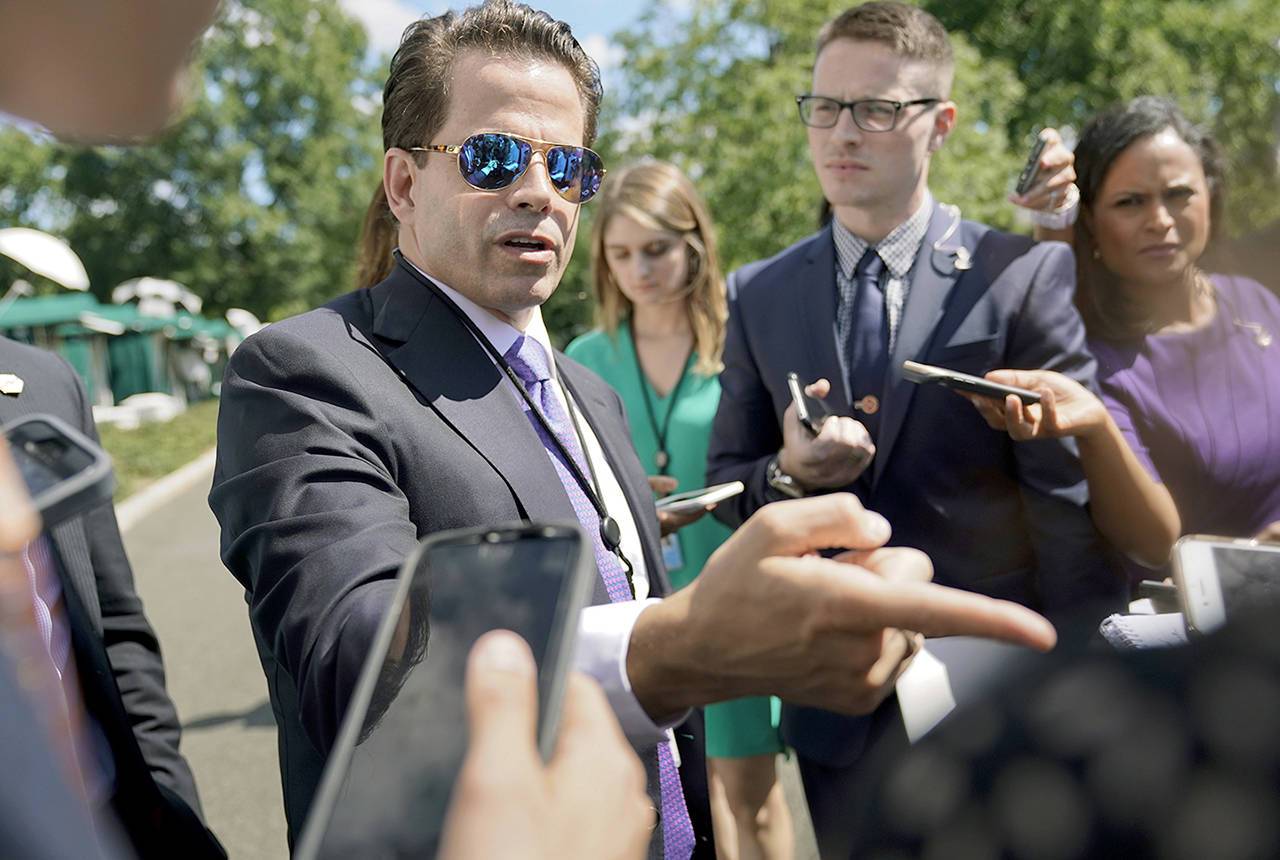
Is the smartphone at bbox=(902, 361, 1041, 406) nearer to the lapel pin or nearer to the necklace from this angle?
the lapel pin

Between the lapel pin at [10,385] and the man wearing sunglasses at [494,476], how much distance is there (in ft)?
1.97

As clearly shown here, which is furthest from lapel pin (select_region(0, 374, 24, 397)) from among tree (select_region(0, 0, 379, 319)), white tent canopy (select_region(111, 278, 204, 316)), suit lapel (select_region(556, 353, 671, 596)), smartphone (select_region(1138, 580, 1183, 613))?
tree (select_region(0, 0, 379, 319))

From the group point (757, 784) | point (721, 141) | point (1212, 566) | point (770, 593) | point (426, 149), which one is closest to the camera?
point (770, 593)

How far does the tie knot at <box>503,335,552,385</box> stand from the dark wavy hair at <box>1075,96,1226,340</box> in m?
1.70

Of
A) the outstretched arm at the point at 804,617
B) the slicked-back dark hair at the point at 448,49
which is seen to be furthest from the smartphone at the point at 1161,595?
the slicked-back dark hair at the point at 448,49

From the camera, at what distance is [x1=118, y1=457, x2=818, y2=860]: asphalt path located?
436 centimetres

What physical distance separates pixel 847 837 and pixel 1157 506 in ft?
7.22

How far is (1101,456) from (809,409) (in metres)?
0.70

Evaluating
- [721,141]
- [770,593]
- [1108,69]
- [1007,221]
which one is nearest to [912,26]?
[770,593]

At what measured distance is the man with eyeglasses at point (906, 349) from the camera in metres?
2.61

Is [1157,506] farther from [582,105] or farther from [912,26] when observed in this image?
[582,105]

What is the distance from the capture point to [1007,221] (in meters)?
14.3

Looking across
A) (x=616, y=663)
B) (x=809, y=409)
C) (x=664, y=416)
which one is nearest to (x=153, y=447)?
(x=664, y=416)

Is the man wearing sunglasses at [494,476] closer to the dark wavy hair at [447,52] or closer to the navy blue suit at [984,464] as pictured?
the dark wavy hair at [447,52]
